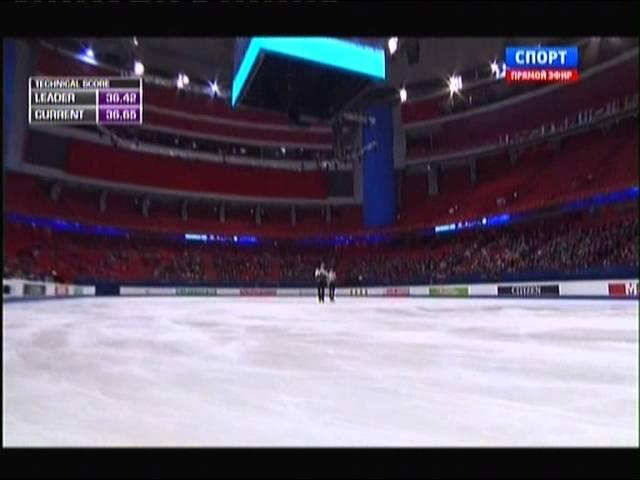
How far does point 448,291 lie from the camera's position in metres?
12.3

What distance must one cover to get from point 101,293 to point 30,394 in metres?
12.4

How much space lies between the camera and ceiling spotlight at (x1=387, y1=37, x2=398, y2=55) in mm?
2025

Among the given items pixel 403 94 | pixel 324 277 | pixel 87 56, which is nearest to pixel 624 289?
pixel 324 277

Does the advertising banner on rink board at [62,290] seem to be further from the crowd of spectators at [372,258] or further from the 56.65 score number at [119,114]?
the 56.65 score number at [119,114]

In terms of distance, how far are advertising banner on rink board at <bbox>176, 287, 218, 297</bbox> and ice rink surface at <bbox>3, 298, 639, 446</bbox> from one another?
926cm

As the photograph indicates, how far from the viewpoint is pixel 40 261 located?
8672 millimetres

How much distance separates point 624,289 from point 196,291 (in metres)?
10.1

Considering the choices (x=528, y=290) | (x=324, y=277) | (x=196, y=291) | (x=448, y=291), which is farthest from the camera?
(x=196, y=291)

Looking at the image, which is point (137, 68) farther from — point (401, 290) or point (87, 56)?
point (401, 290)

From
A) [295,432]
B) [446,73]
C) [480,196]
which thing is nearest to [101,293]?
[480,196]
